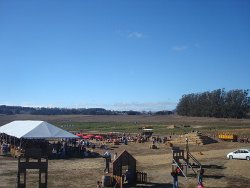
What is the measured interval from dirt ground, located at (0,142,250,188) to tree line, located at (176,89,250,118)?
118 m

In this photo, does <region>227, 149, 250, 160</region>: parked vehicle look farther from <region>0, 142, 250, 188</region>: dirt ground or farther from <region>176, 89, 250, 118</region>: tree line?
<region>176, 89, 250, 118</region>: tree line

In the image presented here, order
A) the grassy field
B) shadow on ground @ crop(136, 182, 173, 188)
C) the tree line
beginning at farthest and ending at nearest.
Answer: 1. the tree line
2. the grassy field
3. shadow on ground @ crop(136, 182, 173, 188)

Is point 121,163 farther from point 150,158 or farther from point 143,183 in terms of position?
point 150,158

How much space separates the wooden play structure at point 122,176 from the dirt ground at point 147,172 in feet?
3.18

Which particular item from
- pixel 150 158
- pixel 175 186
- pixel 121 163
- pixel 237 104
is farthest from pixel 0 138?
pixel 237 104

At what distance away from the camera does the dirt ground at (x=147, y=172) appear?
25562 mm

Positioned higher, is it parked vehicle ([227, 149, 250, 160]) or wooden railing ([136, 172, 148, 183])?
parked vehicle ([227, 149, 250, 160])

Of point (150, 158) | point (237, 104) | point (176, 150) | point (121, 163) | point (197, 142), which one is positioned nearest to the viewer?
point (121, 163)

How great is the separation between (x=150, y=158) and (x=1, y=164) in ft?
46.7

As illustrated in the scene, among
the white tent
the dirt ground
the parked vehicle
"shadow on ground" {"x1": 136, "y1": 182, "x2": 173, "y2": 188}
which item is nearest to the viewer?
"shadow on ground" {"x1": 136, "y1": 182, "x2": 173, "y2": 188}

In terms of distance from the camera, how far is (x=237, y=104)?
155750mm

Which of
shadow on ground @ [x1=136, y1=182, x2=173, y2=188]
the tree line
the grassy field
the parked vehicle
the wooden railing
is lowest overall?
shadow on ground @ [x1=136, y1=182, x2=173, y2=188]

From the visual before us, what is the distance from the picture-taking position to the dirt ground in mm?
25562

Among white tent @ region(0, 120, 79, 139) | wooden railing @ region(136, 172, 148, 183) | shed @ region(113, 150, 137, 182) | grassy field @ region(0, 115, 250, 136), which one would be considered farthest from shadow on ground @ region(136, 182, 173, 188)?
grassy field @ region(0, 115, 250, 136)
